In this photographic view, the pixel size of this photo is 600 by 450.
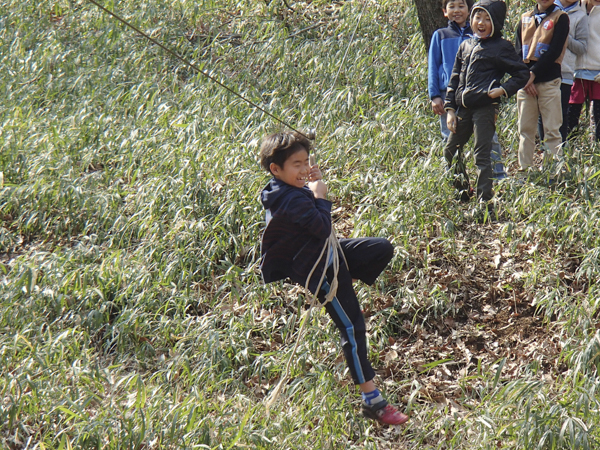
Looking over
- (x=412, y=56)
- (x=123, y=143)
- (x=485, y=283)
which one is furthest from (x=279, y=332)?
(x=412, y=56)

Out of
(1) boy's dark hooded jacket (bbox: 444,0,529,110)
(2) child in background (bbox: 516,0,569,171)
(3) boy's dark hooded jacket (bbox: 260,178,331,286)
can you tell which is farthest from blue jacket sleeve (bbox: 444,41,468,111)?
(3) boy's dark hooded jacket (bbox: 260,178,331,286)

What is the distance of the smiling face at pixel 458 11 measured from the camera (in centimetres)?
496

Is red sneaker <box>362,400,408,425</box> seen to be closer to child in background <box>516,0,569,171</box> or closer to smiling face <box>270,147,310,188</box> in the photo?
smiling face <box>270,147,310,188</box>

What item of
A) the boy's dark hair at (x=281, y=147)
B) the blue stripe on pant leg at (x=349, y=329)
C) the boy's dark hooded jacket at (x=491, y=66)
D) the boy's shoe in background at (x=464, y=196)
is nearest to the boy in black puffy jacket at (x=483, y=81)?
the boy's dark hooded jacket at (x=491, y=66)

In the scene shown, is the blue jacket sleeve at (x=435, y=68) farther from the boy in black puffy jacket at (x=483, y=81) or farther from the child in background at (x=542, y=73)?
the child in background at (x=542, y=73)

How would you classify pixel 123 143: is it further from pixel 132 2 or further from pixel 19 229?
pixel 132 2

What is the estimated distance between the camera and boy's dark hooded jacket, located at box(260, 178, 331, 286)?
3.11m

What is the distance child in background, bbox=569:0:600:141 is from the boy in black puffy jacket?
966 mm

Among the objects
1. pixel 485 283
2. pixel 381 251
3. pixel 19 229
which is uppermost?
pixel 381 251

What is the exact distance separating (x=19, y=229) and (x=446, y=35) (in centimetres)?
427

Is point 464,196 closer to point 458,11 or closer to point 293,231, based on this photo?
point 458,11

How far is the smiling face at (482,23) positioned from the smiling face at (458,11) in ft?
1.49

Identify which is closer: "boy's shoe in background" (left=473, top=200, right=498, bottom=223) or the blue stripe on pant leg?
the blue stripe on pant leg

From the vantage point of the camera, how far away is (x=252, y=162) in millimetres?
5781
